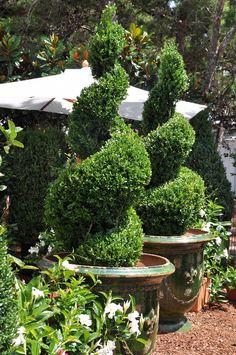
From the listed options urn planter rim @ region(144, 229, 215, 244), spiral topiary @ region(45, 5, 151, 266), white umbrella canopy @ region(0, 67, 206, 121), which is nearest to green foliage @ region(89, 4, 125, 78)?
spiral topiary @ region(45, 5, 151, 266)

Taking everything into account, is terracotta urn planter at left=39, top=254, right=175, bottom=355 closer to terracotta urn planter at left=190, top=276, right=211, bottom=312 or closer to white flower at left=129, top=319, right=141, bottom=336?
white flower at left=129, top=319, right=141, bottom=336

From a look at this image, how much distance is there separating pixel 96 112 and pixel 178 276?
1570 mm

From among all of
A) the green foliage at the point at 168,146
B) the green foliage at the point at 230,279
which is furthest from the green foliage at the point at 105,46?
the green foliage at the point at 230,279

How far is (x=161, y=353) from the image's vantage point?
4.09 metres

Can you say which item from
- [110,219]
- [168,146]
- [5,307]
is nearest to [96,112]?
[110,219]

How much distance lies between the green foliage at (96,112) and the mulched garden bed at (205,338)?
1.58 metres

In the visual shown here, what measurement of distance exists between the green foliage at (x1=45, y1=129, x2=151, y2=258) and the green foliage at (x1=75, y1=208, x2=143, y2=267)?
0.23 feet

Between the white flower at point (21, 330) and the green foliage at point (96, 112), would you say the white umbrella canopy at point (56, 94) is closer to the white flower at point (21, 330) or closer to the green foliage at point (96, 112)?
the green foliage at point (96, 112)

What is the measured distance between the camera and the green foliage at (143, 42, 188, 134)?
4867 millimetres

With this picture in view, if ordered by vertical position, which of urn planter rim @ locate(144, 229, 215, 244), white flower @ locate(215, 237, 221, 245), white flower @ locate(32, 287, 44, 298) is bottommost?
white flower @ locate(215, 237, 221, 245)

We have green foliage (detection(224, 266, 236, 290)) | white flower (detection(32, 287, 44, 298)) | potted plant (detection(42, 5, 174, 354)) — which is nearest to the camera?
white flower (detection(32, 287, 44, 298))

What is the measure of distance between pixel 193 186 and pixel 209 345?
1.30 metres

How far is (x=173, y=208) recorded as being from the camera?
4.68 meters

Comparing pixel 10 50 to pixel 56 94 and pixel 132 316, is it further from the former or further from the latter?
pixel 132 316
